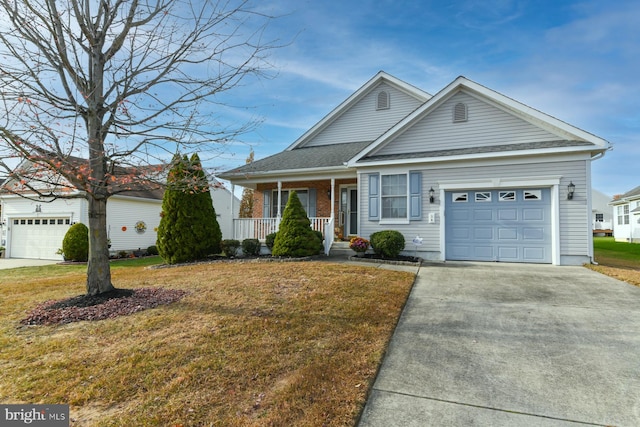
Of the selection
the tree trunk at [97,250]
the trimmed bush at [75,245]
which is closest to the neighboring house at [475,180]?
the tree trunk at [97,250]

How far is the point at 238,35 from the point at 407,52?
266 inches

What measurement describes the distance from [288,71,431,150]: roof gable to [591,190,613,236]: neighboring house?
35670 mm

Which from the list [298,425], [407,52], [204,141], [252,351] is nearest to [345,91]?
[407,52]

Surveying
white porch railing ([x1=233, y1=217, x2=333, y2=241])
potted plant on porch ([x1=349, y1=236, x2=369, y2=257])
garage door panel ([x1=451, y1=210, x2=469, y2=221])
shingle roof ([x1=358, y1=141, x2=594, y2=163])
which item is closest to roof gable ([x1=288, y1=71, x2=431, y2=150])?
shingle roof ([x1=358, y1=141, x2=594, y2=163])

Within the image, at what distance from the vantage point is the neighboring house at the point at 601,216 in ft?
127

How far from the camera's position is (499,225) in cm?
951

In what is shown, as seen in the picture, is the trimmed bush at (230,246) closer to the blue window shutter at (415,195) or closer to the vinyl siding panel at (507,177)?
the vinyl siding panel at (507,177)

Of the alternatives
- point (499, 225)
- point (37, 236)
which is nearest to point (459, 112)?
point (499, 225)

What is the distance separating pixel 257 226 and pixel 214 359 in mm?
9063

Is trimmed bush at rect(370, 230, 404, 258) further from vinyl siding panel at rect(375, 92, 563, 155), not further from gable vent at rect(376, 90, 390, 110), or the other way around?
gable vent at rect(376, 90, 390, 110)

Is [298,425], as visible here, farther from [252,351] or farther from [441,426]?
[252,351]

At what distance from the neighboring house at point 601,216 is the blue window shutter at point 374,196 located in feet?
128

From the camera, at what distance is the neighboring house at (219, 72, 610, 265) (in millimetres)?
8828

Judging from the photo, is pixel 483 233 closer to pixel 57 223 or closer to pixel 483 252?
pixel 483 252
